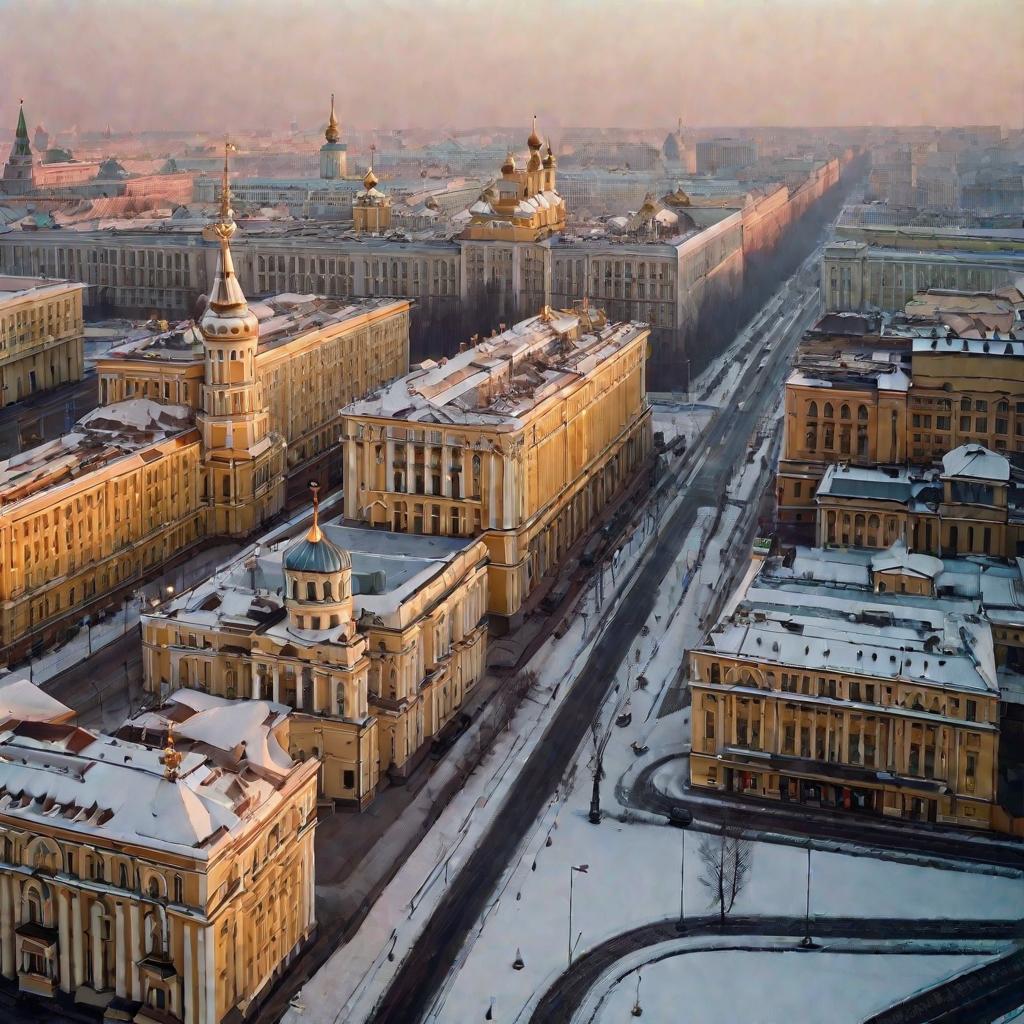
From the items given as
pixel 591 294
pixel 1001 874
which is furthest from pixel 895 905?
pixel 591 294

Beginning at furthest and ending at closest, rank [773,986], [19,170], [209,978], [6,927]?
[19,170]
[773,986]
[6,927]
[209,978]

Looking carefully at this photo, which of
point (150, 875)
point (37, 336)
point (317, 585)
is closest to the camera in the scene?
point (150, 875)

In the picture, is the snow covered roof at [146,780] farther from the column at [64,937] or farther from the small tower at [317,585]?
the small tower at [317,585]

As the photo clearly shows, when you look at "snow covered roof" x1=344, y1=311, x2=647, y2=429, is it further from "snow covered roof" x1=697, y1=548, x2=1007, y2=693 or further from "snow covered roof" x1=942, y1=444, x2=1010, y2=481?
"snow covered roof" x1=942, y1=444, x2=1010, y2=481

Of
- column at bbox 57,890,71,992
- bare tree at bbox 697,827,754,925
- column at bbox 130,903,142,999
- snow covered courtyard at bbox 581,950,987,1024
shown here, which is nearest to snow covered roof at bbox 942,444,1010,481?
bare tree at bbox 697,827,754,925

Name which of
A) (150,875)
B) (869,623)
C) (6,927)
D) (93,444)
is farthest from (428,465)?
(150,875)

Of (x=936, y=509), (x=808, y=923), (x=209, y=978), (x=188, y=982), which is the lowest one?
(x=808, y=923)

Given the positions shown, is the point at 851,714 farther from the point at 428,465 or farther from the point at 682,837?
the point at 428,465
